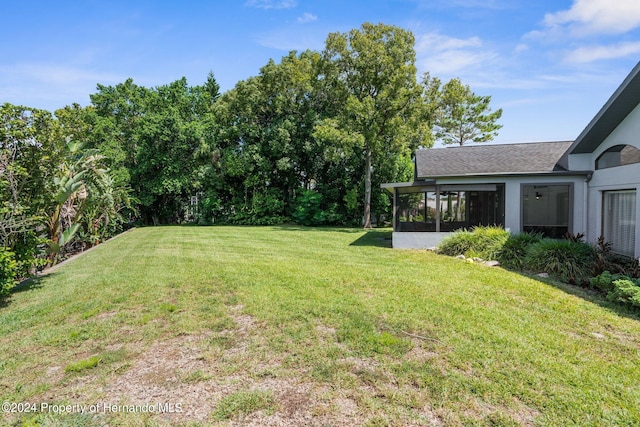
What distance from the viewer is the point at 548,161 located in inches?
474

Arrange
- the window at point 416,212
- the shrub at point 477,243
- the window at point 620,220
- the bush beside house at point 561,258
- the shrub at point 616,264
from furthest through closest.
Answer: the window at point 416,212 < the shrub at point 477,243 < the window at point 620,220 < the shrub at point 616,264 < the bush beside house at point 561,258

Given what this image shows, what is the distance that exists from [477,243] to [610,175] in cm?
411

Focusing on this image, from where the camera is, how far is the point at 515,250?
31.1 feet

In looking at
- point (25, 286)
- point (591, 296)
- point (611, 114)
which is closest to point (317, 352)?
point (591, 296)

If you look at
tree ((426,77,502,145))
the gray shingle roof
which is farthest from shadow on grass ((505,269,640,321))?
tree ((426,77,502,145))

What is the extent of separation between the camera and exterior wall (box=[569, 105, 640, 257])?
8.35m

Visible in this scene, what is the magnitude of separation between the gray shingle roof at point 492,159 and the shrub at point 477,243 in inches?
98.5

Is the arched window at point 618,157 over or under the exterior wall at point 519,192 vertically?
over

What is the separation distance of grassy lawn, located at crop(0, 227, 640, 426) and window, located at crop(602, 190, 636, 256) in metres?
3.37

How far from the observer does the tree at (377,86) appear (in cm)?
1941

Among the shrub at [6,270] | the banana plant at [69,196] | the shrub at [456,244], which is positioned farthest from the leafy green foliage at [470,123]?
the shrub at [6,270]

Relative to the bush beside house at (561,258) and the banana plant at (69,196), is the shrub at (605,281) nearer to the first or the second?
the bush beside house at (561,258)

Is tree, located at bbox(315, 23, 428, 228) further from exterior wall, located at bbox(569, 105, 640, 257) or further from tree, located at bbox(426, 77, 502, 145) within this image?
exterior wall, located at bbox(569, 105, 640, 257)

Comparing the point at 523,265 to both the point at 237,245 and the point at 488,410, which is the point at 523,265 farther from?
the point at 237,245
